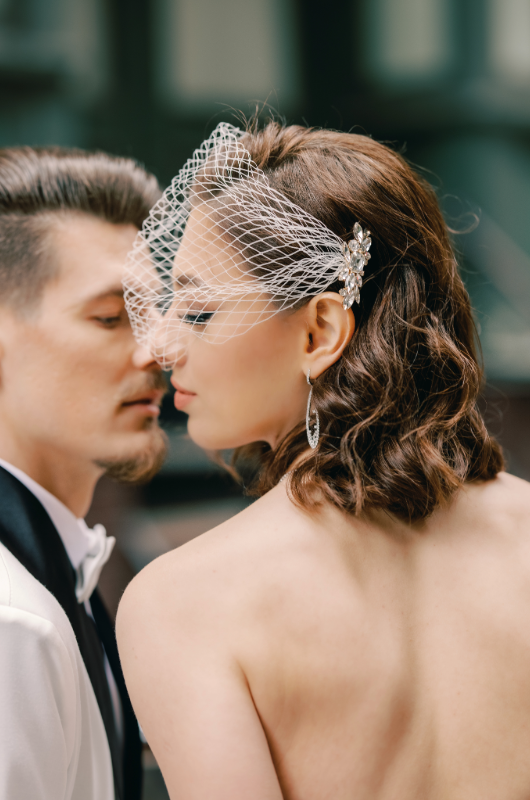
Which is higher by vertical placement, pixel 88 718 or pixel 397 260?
pixel 397 260

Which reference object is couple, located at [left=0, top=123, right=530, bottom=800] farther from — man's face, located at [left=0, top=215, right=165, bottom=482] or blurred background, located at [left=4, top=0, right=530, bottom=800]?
blurred background, located at [left=4, top=0, right=530, bottom=800]

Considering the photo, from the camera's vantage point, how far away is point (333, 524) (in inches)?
41.5

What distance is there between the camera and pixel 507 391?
13.5ft

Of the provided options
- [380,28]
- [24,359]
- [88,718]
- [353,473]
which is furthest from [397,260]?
[380,28]

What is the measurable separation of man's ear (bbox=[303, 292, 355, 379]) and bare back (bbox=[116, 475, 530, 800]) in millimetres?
282

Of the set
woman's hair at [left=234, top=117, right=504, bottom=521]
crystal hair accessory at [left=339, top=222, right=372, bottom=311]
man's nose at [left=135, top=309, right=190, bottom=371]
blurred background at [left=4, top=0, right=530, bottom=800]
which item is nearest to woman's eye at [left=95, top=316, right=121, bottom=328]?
man's nose at [left=135, top=309, right=190, bottom=371]

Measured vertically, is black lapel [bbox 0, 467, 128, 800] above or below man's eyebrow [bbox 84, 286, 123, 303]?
below

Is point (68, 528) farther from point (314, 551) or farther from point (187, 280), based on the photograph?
point (314, 551)

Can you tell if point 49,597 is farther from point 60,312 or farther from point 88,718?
point 60,312

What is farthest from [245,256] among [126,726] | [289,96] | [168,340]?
[289,96]

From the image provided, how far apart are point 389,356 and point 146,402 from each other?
0.81 meters

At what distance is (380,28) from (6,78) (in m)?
3.24

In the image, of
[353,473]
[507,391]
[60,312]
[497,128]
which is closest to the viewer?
[353,473]

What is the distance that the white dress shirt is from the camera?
1056 mm
